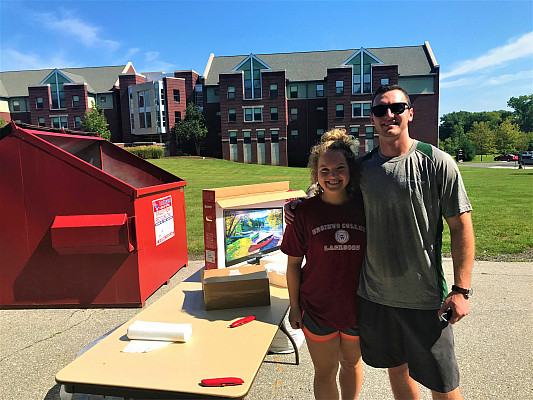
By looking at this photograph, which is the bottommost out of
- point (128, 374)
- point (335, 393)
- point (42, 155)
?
point (335, 393)

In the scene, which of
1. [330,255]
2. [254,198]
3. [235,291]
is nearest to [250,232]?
[254,198]

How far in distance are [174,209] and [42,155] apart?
2.04 m

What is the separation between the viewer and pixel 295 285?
238cm

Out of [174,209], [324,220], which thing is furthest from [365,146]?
[324,220]

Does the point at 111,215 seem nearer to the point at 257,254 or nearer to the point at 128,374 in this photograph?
the point at 257,254

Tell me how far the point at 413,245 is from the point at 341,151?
0.68m

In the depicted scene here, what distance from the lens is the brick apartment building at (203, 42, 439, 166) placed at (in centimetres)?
4316

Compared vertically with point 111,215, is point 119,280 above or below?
below

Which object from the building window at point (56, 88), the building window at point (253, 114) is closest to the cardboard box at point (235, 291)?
the building window at point (253, 114)

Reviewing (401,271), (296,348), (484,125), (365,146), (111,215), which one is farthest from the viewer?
(484,125)

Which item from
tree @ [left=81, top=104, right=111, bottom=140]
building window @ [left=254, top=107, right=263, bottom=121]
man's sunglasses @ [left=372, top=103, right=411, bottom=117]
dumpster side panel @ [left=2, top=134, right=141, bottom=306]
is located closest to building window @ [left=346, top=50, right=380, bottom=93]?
building window @ [left=254, top=107, right=263, bottom=121]

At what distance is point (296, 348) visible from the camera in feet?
11.5

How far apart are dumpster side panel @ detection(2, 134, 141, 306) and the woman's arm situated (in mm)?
3029

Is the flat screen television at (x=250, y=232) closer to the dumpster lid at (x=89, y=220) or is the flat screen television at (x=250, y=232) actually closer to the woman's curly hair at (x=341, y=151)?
the woman's curly hair at (x=341, y=151)
